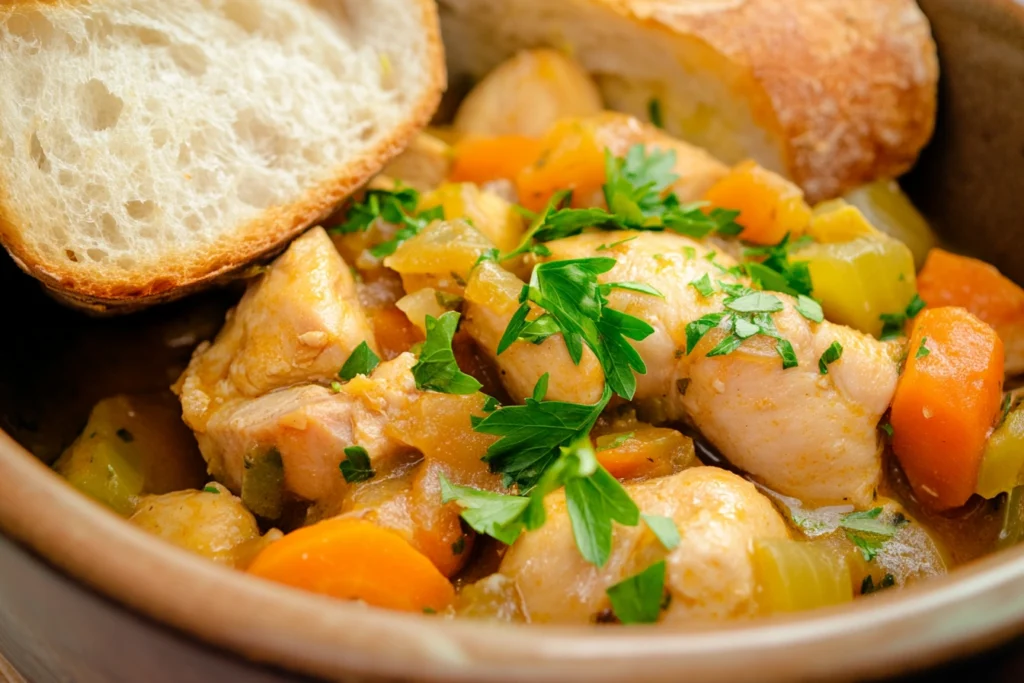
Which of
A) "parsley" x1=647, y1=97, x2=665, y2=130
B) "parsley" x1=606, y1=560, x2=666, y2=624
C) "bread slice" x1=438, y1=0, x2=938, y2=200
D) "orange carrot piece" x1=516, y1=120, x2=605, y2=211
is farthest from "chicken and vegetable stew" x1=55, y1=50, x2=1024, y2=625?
"parsley" x1=647, y1=97, x2=665, y2=130

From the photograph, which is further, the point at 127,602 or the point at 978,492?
the point at 978,492

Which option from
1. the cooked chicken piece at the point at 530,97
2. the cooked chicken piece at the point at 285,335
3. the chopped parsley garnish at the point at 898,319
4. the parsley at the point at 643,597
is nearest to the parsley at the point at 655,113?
the cooked chicken piece at the point at 530,97

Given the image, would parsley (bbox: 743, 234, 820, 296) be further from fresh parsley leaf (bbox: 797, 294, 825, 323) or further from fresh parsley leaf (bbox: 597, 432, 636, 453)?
fresh parsley leaf (bbox: 597, 432, 636, 453)

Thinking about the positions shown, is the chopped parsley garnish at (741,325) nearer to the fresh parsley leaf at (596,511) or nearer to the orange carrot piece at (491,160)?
the fresh parsley leaf at (596,511)

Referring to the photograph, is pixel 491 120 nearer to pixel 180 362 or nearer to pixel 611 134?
pixel 611 134

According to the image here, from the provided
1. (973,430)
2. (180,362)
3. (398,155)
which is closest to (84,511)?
(180,362)

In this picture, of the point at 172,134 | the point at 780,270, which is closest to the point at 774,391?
the point at 780,270
